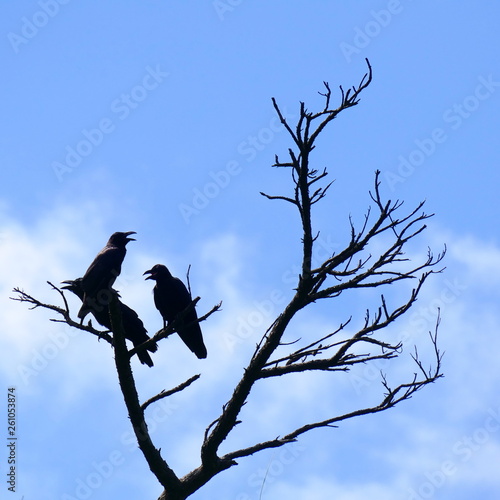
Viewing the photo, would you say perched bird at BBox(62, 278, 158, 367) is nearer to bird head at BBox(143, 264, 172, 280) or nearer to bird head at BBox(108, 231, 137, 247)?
bird head at BBox(108, 231, 137, 247)

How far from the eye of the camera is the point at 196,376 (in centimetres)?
557

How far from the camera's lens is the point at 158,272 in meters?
8.41

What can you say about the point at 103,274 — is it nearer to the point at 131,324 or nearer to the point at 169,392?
the point at 131,324

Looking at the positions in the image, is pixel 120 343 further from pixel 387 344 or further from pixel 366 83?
pixel 366 83

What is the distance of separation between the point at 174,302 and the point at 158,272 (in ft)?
1.57

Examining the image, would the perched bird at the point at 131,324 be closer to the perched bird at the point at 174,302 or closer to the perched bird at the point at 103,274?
the perched bird at the point at 103,274

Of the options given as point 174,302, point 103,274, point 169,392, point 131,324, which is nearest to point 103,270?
point 103,274

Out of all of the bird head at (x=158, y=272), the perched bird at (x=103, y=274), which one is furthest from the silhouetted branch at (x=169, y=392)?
the bird head at (x=158, y=272)

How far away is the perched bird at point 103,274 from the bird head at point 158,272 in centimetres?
84

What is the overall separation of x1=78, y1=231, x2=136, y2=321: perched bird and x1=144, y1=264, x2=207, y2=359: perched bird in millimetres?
858

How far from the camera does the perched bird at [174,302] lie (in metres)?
8.16

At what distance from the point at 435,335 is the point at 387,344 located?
0.62 m

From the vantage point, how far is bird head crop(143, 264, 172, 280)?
8383 millimetres

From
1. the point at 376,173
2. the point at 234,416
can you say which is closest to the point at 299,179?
the point at 376,173
